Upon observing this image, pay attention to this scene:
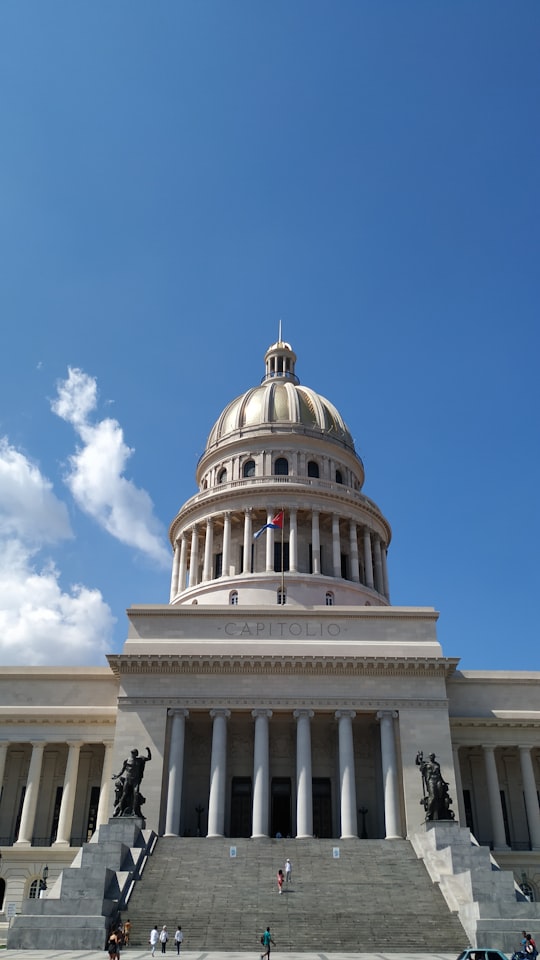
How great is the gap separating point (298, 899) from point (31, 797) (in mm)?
20166

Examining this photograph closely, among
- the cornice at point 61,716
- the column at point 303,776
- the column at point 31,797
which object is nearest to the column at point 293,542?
the column at point 303,776

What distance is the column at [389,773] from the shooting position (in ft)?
139

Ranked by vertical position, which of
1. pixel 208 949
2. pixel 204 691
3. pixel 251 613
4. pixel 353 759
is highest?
pixel 251 613

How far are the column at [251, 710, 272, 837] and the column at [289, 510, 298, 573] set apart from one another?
16.7 m

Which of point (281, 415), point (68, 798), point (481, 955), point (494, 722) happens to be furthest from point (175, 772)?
point (281, 415)

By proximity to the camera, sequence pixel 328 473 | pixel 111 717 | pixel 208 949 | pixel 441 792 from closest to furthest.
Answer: pixel 208 949 < pixel 441 792 < pixel 111 717 < pixel 328 473

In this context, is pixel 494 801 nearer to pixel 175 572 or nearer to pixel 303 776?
pixel 303 776

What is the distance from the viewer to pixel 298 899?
31.9 meters

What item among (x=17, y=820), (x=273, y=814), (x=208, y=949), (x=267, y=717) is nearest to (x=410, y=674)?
(x=267, y=717)

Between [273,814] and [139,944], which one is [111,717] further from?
[139,944]

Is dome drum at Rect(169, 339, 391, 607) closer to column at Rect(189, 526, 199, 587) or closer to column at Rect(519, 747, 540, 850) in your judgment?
column at Rect(189, 526, 199, 587)

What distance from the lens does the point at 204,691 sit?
149 ft

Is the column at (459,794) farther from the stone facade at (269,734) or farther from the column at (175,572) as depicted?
the column at (175,572)

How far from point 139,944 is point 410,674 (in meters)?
22.0
